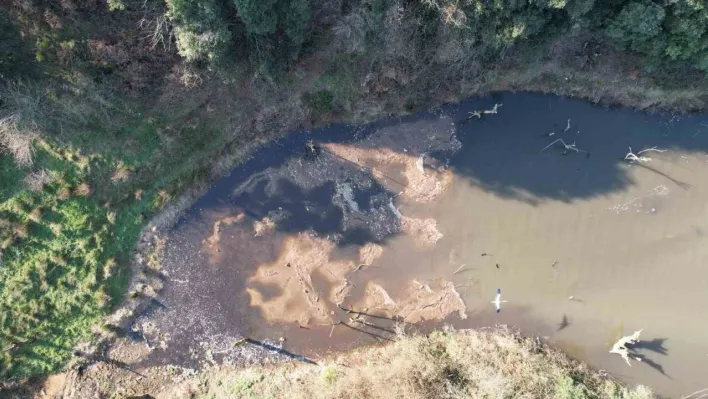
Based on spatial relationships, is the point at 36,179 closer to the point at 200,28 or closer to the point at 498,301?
the point at 200,28

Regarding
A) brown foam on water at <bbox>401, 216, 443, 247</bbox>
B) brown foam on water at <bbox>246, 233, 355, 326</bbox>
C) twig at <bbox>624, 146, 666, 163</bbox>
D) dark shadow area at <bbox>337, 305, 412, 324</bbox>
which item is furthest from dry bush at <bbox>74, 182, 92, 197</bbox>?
twig at <bbox>624, 146, 666, 163</bbox>

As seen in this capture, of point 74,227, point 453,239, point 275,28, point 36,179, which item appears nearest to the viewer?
point 275,28

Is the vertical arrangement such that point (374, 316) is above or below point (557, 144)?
below

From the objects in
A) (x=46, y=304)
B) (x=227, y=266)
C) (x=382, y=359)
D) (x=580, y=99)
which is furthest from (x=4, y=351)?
A: (x=580, y=99)

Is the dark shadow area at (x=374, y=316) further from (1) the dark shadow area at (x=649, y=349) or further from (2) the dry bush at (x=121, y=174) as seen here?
(2) the dry bush at (x=121, y=174)

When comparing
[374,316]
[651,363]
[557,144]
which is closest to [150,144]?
[374,316]

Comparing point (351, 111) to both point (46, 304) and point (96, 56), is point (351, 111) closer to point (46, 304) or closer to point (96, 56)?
point (96, 56)
